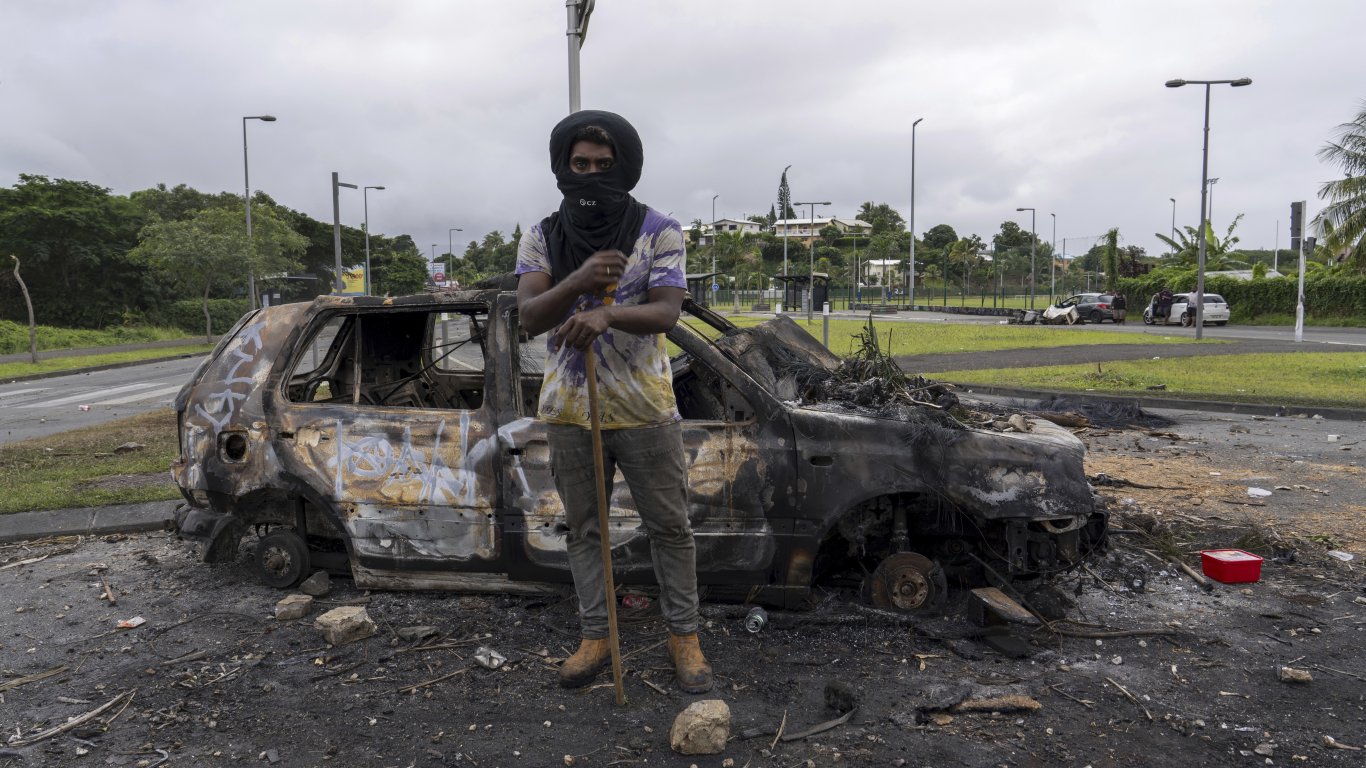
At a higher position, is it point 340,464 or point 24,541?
point 340,464

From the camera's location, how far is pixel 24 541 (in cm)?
546

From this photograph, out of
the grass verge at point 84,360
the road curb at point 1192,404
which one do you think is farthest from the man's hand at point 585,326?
the grass verge at point 84,360

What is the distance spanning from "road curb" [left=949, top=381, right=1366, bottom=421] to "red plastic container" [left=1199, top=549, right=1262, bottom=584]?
5434 mm

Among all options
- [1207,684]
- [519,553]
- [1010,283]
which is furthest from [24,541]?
[1010,283]

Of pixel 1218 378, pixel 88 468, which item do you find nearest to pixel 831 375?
pixel 88 468

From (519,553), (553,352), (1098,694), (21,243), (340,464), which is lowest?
(1098,694)

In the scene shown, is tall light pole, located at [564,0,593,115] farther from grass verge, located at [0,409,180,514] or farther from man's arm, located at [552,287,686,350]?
man's arm, located at [552,287,686,350]

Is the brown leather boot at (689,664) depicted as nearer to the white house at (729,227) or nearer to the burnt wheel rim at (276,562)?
the burnt wheel rim at (276,562)

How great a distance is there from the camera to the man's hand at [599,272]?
9.11 ft

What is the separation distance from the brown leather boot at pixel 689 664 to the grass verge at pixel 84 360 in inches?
808

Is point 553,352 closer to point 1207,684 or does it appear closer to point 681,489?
point 681,489

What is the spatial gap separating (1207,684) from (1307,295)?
38202mm

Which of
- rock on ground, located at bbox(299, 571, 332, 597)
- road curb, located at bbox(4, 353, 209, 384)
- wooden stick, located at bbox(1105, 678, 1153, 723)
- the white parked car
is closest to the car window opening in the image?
rock on ground, located at bbox(299, 571, 332, 597)

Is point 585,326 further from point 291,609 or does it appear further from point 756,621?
point 291,609
